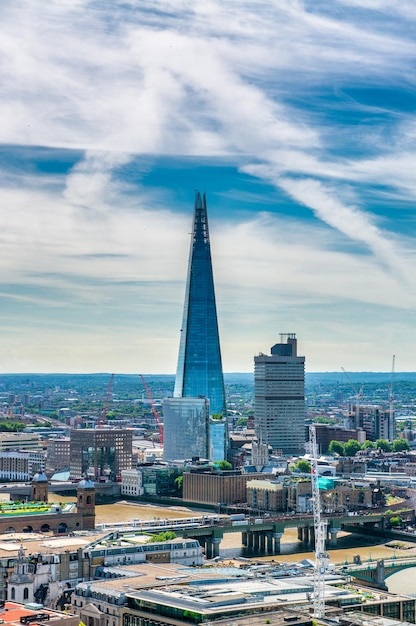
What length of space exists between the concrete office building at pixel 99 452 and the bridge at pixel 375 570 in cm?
6092

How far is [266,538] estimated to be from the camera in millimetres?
83625

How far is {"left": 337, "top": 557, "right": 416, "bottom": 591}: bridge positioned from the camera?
208 feet

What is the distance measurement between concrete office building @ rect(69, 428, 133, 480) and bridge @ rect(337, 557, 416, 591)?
60917 millimetres

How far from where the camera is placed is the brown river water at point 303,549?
2712 inches

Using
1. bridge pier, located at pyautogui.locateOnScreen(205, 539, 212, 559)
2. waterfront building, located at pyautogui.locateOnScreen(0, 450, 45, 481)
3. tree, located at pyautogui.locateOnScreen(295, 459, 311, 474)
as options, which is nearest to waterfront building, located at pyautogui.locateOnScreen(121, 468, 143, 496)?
tree, located at pyautogui.locateOnScreen(295, 459, 311, 474)

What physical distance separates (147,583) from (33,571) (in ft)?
24.0

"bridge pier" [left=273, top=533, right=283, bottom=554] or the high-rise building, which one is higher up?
the high-rise building

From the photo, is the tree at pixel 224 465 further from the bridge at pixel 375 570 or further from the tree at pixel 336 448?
the bridge at pixel 375 570

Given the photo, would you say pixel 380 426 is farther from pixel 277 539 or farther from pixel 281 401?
pixel 277 539

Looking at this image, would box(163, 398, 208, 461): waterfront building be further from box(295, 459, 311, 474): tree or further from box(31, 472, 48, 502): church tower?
box(31, 472, 48, 502): church tower

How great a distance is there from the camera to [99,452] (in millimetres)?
128125

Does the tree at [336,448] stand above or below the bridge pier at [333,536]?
above

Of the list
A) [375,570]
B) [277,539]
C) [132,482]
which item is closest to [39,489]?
[277,539]

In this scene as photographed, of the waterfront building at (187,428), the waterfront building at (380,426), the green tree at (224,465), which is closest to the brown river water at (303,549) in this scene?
the green tree at (224,465)
